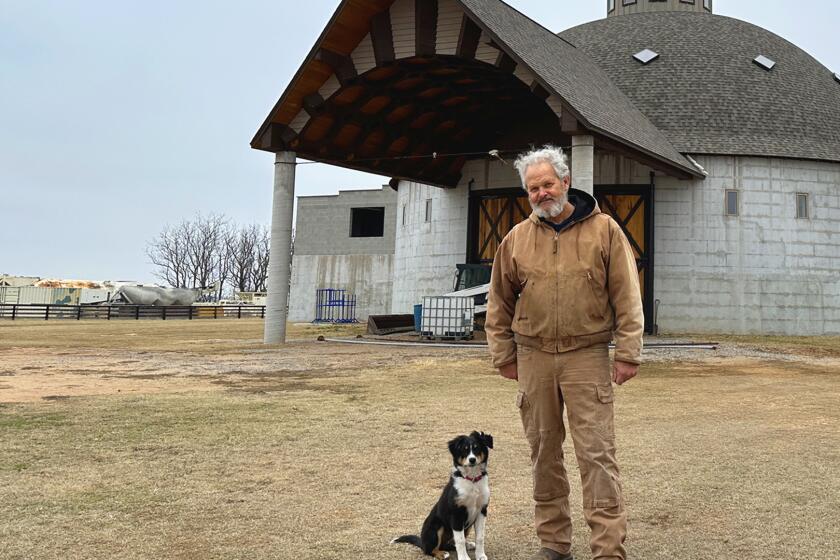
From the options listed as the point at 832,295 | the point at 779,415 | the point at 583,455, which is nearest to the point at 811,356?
the point at 832,295

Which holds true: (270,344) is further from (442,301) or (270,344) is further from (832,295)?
(832,295)

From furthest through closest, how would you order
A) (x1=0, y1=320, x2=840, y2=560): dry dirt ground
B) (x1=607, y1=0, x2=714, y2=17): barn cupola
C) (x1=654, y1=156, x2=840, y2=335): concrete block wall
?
1. (x1=607, y1=0, x2=714, y2=17): barn cupola
2. (x1=654, y1=156, x2=840, y2=335): concrete block wall
3. (x1=0, y1=320, x2=840, y2=560): dry dirt ground

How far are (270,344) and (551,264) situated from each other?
1893 cm

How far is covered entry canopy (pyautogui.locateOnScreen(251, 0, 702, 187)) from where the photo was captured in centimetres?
1975

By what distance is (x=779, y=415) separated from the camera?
31.2ft

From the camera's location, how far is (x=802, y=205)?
26.5 metres

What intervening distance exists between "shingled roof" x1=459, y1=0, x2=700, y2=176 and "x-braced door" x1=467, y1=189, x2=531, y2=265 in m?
5.53

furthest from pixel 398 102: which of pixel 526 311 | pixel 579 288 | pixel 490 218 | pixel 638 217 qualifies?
pixel 579 288

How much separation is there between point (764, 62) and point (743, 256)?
31.8ft

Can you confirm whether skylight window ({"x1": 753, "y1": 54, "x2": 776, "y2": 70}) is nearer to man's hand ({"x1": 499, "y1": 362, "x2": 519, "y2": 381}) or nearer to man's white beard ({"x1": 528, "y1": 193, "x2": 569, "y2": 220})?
man's white beard ({"x1": 528, "y1": 193, "x2": 569, "y2": 220})

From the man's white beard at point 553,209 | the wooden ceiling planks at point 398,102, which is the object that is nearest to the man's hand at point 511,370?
the man's white beard at point 553,209

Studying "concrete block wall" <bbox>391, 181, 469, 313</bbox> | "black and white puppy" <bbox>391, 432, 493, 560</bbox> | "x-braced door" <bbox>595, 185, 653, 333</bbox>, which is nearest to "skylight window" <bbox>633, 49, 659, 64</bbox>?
A: "x-braced door" <bbox>595, 185, 653, 333</bbox>

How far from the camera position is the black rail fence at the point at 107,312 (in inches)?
1905

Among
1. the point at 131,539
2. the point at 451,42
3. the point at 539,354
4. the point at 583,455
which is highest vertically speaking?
the point at 451,42
